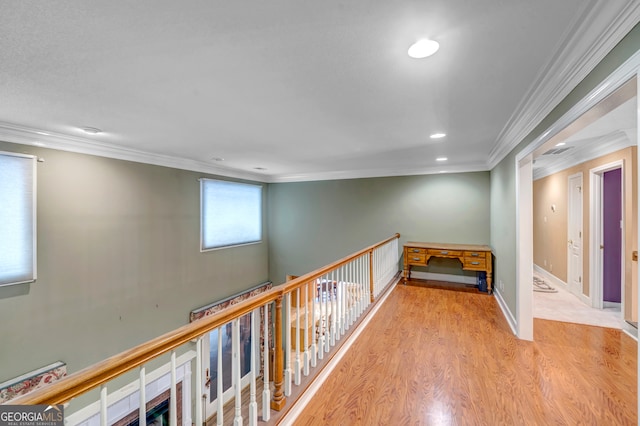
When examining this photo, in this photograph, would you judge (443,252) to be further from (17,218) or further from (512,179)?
(17,218)

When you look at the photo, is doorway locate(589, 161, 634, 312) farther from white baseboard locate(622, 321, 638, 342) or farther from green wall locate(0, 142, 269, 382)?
green wall locate(0, 142, 269, 382)

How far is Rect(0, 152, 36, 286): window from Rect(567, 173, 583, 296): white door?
7424 millimetres

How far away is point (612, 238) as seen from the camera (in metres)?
3.77

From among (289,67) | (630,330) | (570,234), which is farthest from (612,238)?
(289,67)

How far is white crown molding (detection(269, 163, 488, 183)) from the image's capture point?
5.05 metres

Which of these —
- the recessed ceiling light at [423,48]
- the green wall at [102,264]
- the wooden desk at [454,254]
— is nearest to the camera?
the recessed ceiling light at [423,48]

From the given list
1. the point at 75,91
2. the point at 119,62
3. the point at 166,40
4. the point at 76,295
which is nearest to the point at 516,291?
the point at 166,40

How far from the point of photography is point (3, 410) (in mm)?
Result: 839

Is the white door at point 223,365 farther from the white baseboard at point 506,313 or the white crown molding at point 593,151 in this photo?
the white crown molding at point 593,151

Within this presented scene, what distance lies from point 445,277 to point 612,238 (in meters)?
2.42

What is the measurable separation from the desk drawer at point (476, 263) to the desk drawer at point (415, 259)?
2.29 ft

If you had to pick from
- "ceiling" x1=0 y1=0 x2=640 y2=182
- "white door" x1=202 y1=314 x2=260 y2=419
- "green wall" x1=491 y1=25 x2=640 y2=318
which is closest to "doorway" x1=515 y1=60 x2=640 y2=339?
"green wall" x1=491 y1=25 x2=640 y2=318

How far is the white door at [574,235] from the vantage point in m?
4.23

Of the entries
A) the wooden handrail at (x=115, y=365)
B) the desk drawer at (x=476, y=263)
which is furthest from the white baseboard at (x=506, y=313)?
the wooden handrail at (x=115, y=365)
